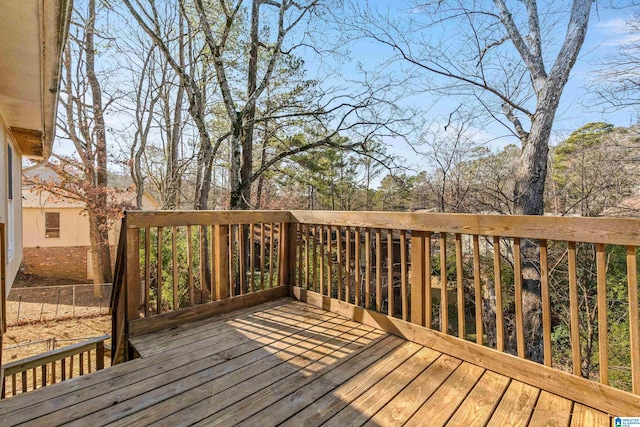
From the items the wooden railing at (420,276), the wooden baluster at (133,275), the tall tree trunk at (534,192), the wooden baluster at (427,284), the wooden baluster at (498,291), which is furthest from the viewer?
the tall tree trunk at (534,192)

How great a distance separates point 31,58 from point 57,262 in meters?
15.4

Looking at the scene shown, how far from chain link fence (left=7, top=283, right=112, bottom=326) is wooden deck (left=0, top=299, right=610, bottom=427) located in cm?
965

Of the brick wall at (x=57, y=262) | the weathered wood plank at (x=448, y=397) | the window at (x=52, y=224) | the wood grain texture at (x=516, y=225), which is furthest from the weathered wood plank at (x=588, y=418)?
the window at (x=52, y=224)

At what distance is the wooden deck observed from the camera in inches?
60.9

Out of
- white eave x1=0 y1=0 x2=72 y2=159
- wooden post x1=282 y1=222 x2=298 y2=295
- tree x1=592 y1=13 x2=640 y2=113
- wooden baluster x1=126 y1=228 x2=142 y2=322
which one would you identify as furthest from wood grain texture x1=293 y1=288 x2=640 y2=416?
tree x1=592 y1=13 x2=640 y2=113

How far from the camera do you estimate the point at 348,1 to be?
661 cm

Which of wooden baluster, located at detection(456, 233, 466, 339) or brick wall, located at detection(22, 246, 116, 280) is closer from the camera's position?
wooden baluster, located at detection(456, 233, 466, 339)

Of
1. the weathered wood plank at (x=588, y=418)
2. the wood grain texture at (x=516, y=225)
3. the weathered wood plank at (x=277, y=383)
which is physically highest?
the wood grain texture at (x=516, y=225)

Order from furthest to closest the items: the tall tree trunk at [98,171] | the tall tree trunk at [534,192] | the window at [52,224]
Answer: the window at [52,224]
the tall tree trunk at [98,171]
the tall tree trunk at [534,192]

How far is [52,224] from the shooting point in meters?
13.9

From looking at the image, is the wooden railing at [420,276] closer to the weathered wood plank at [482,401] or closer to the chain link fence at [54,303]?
the weathered wood plank at [482,401]

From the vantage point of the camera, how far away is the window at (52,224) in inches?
540

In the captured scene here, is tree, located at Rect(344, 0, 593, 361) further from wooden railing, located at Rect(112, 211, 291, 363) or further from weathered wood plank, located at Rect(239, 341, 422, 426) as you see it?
wooden railing, located at Rect(112, 211, 291, 363)

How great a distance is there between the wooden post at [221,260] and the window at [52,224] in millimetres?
15254
